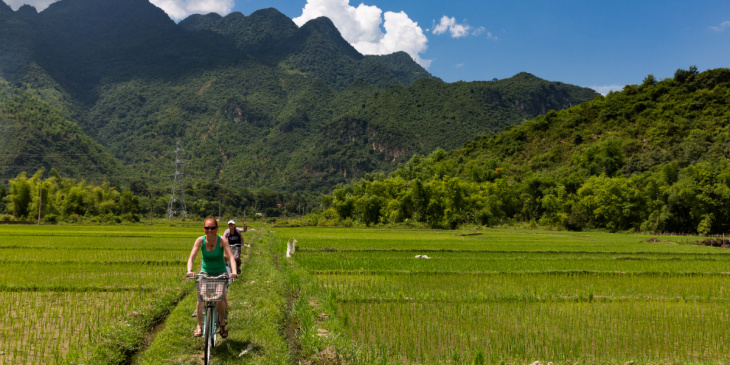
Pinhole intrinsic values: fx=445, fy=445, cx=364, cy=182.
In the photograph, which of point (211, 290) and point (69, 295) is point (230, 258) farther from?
point (69, 295)

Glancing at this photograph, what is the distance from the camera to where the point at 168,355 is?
230 inches

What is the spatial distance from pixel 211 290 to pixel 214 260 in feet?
1.50

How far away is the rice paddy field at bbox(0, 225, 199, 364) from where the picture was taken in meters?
6.30

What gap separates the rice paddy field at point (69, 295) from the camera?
6.30m

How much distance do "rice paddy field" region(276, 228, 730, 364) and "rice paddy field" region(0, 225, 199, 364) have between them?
4009 millimetres

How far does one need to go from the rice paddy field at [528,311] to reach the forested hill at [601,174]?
3292 cm

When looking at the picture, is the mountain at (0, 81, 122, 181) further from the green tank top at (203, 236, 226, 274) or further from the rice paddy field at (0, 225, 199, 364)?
the green tank top at (203, 236, 226, 274)

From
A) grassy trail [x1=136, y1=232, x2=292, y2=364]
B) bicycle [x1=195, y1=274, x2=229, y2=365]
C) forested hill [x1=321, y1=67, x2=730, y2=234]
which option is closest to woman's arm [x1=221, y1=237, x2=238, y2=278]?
bicycle [x1=195, y1=274, x2=229, y2=365]

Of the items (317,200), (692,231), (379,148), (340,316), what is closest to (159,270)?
(340,316)

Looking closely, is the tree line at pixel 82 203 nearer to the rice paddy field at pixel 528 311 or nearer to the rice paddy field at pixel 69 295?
the rice paddy field at pixel 69 295

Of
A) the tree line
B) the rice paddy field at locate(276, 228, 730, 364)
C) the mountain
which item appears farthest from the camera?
the mountain

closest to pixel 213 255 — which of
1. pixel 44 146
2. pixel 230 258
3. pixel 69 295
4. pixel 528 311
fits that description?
pixel 230 258

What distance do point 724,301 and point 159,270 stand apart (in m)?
16.1

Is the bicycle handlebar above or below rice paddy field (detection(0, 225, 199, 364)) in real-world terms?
above
